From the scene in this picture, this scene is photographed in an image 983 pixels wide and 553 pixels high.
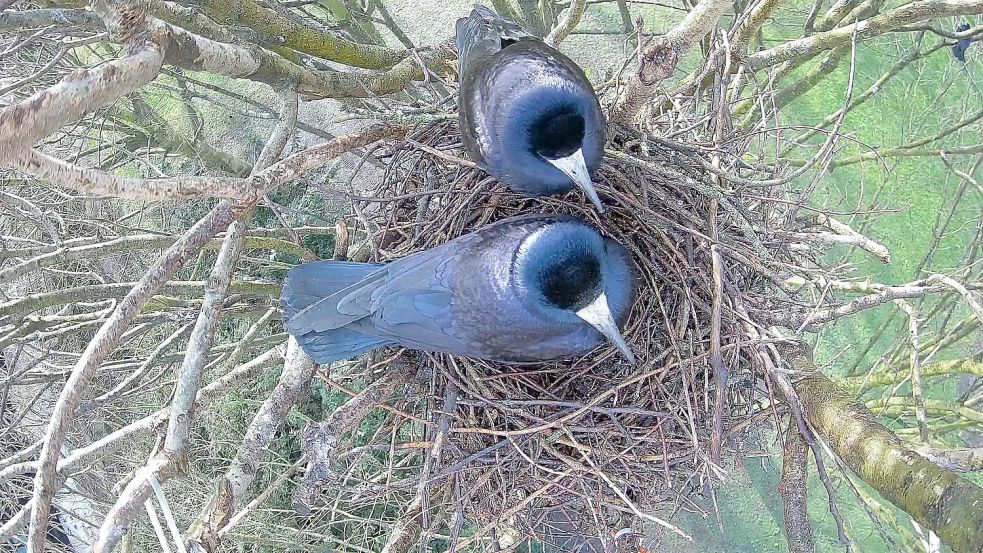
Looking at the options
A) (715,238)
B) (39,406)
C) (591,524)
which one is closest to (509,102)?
(715,238)

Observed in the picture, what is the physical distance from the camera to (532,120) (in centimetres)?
235

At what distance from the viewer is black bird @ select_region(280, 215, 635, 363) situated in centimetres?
223

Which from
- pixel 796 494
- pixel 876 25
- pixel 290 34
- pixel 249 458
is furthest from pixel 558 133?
pixel 876 25

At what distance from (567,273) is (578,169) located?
1.08ft

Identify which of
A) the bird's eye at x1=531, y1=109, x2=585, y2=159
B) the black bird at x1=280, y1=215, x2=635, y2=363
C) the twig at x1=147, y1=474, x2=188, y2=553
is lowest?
the twig at x1=147, y1=474, x2=188, y2=553

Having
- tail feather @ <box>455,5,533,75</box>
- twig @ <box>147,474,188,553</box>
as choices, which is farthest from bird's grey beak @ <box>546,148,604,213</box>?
twig @ <box>147,474,188,553</box>

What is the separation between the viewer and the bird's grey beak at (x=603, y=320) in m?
2.14

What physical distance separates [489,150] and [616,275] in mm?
603

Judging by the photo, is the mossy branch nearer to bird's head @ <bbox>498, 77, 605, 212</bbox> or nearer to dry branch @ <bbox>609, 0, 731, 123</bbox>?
bird's head @ <bbox>498, 77, 605, 212</bbox>

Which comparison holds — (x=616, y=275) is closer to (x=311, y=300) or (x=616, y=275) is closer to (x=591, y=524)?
(x=591, y=524)

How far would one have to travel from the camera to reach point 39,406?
5520 millimetres

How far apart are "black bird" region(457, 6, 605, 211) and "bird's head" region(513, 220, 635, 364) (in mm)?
143

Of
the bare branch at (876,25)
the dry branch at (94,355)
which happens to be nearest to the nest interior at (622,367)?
the dry branch at (94,355)

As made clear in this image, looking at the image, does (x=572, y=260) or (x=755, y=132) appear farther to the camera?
(x=755, y=132)
